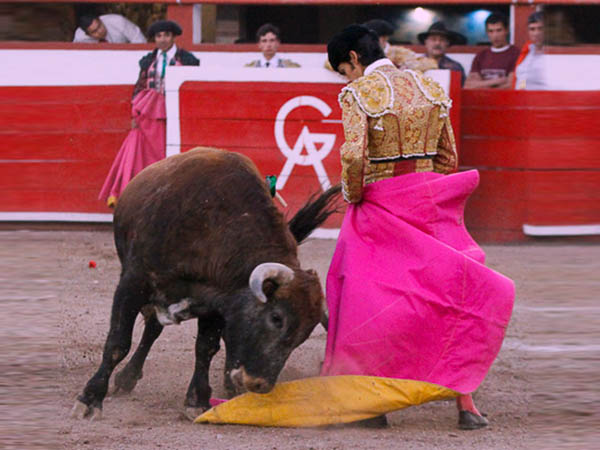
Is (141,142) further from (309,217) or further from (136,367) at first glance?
(309,217)

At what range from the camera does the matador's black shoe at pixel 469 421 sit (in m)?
3.44

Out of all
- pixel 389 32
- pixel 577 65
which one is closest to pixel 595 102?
pixel 577 65

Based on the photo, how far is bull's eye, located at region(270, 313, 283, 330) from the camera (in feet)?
10.8

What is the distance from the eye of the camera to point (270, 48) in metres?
7.52

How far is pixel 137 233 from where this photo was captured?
3607mm

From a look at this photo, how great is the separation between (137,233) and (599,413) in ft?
5.75

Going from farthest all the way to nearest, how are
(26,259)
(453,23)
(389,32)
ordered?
1. (453,23)
2. (389,32)
3. (26,259)

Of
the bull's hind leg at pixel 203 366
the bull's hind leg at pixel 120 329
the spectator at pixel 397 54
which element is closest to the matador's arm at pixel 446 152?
the bull's hind leg at pixel 203 366

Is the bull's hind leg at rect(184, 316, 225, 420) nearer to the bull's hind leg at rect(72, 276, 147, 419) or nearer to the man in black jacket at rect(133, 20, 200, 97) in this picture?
the bull's hind leg at rect(72, 276, 147, 419)

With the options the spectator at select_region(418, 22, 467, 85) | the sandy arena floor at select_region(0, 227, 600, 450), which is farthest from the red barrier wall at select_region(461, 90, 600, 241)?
the sandy arena floor at select_region(0, 227, 600, 450)

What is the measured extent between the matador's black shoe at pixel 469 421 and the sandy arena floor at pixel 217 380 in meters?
0.03

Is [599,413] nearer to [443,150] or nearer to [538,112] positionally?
[443,150]

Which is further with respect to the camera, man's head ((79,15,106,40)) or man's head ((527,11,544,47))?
man's head ((79,15,106,40))

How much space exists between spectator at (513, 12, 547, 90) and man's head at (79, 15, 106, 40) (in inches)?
131
